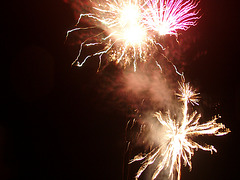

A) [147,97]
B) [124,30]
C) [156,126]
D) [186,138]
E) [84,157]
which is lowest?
[84,157]

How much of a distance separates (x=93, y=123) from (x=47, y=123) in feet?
4.27

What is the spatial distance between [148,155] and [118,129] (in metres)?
1.48

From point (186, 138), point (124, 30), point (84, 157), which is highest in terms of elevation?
point (124, 30)

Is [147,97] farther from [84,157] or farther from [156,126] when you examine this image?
[84,157]

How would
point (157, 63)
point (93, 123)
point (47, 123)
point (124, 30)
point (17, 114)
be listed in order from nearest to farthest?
point (124, 30), point (17, 114), point (47, 123), point (157, 63), point (93, 123)

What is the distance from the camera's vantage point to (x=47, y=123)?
564 centimetres

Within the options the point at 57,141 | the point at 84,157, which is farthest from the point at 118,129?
the point at 57,141

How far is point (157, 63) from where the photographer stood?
602 cm

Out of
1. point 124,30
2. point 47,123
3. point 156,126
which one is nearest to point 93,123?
point 47,123

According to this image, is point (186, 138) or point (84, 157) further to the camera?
point (84, 157)

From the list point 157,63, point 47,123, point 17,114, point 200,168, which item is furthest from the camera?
point 200,168

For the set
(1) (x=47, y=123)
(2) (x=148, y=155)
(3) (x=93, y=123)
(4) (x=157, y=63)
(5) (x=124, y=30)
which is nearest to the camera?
(5) (x=124, y=30)

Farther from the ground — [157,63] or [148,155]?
[157,63]

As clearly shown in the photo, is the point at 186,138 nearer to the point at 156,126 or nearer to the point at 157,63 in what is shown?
the point at 156,126
